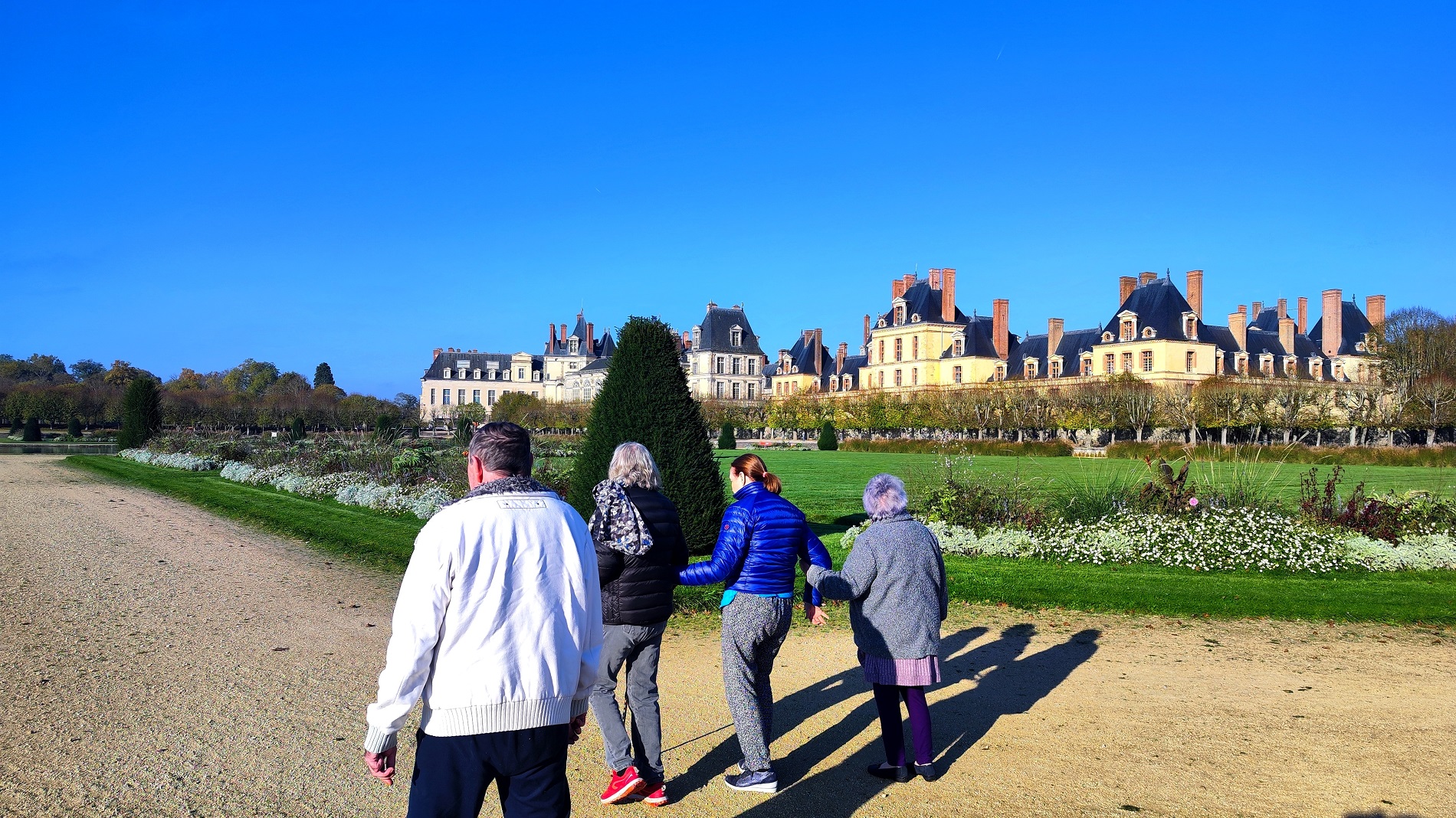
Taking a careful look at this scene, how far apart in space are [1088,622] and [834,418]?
43184 millimetres

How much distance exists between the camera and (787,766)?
3.90 m

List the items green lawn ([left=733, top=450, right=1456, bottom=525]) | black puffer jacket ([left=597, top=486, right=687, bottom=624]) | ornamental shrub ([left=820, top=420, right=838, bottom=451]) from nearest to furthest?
black puffer jacket ([left=597, top=486, right=687, bottom=624])
green lawn ([left=733, top=450, right=1456, bottom=525])
ornamental shrub ([left=820, top=420, right=838, bottom=451])

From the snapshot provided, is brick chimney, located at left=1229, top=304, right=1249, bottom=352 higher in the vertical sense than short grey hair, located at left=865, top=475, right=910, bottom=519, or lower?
higher

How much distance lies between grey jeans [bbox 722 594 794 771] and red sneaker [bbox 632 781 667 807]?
1.13ft

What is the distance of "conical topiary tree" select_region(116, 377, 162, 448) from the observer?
28308 mm

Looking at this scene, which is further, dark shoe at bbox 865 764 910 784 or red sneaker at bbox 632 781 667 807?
dark shoe at bbox 865 764 910 784

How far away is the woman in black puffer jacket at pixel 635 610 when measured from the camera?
11.1 feet

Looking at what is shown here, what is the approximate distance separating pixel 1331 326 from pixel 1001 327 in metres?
17.3

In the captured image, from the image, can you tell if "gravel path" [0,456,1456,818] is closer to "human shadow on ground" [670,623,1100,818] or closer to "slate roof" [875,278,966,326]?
"human shadow on ground" [670,623,1100,818]

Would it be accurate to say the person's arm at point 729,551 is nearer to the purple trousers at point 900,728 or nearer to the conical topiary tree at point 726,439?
the purple trousers at point 900,728

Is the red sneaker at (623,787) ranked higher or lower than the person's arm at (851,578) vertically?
lower

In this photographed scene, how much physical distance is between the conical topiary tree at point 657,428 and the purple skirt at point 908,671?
15.4ft

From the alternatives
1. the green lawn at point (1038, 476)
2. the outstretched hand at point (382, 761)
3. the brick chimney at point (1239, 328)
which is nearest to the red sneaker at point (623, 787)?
the outstretched hand at point (382, 761)

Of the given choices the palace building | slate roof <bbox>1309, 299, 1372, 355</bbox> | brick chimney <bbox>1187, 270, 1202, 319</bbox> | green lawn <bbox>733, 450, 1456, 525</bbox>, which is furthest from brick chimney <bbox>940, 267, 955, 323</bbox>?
green lawn <bbox>733, 450, 1456, 525</bbox>
